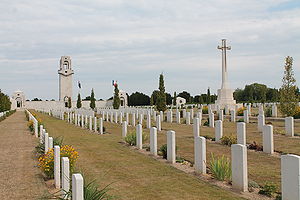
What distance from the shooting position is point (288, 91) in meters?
20.2

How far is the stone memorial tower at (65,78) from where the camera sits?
266 feet

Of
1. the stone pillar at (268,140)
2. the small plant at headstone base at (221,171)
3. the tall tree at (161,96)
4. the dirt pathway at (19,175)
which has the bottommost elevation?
the dirt pathway at (19,175)

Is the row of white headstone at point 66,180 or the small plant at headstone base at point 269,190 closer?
the row of white headstone at point 66,180

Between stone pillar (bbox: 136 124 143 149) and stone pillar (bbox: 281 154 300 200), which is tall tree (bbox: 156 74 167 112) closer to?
stone pillar (bbox: 136 124 143 149)

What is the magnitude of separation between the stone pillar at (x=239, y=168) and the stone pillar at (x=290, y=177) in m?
1.18

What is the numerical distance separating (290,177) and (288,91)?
14897mm

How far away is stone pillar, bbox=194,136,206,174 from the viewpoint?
9.15 m

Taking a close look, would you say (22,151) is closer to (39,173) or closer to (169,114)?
(39,173)

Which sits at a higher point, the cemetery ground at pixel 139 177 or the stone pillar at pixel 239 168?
the stone pillar at pixel 239 168

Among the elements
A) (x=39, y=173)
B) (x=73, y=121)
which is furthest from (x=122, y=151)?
(x=73, y=121)

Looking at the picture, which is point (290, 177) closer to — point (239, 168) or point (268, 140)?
point (239, 168)

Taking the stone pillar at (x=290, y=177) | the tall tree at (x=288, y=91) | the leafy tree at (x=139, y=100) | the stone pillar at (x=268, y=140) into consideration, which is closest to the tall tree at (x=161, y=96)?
the tall tree at (x=288, y=91)

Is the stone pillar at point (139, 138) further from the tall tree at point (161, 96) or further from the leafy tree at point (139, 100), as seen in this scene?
the leafy tree at point (139, 100)

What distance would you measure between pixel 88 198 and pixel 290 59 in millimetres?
16891
